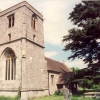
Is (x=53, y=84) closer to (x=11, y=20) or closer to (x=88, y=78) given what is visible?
(x=88, y=78)

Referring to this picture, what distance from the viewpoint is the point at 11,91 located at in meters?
21.8

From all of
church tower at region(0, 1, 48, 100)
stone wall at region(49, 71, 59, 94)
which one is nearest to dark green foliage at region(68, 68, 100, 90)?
church tower at region(0, 1, 48, 100)

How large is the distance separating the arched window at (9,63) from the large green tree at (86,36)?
801 centimetres

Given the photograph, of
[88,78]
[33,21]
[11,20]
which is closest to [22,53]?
[11,20]

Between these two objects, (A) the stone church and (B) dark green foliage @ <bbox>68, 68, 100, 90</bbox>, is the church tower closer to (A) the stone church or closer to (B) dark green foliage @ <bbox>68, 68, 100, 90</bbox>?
(A) the stone church

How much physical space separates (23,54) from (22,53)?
0.75 ft

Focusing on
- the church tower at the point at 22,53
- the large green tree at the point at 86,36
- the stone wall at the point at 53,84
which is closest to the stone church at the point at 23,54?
the church tower at the point at 22,53

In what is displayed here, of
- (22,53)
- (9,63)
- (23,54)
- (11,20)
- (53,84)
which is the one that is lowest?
(53,84)

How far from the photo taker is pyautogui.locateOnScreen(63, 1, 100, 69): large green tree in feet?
64.3

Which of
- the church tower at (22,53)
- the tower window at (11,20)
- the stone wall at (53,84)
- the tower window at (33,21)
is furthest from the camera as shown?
the stone wall at (53,84)

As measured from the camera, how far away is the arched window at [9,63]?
23.2 m

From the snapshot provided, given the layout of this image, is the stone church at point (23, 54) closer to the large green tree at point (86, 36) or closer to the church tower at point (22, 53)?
the church tower at point (22, 53)

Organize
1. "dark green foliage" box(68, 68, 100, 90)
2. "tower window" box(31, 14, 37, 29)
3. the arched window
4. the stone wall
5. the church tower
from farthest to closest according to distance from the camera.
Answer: the stone wall < "tower window" box(31, 14, 37, 29) < the arched window < the church tower < "dark green foliage" box(68, 68, 100, 90)

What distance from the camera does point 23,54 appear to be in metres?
21.5
